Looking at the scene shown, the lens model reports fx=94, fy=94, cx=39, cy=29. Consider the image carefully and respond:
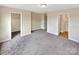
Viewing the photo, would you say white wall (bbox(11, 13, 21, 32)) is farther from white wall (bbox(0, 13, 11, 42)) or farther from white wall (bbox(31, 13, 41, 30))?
A: white wall (bbox(0, 13, 11, 42))

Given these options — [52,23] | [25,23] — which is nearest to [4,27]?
[25,23]

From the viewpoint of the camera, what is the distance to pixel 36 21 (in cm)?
1061

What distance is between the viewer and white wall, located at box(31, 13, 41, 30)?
10078 mm

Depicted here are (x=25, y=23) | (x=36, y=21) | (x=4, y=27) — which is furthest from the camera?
(x=36, y=21)

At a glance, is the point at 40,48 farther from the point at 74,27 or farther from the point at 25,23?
the point at 25,23

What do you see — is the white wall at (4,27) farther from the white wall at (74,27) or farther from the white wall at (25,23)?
the white wall at (74,27)

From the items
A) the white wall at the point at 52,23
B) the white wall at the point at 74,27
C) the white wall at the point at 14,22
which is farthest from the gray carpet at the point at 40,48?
the white wall at the point at 14,22

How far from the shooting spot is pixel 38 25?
1092cm

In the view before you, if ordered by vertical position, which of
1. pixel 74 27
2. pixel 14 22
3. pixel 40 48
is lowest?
pixel 40 48

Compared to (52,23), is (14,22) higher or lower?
higher

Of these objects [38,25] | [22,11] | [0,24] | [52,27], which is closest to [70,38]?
[52,27]

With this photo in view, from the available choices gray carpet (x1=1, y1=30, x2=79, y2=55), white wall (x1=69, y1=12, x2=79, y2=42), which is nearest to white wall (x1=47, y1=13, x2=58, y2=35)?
white wall (x1=69, y1=12, x2=79, y2=42)
